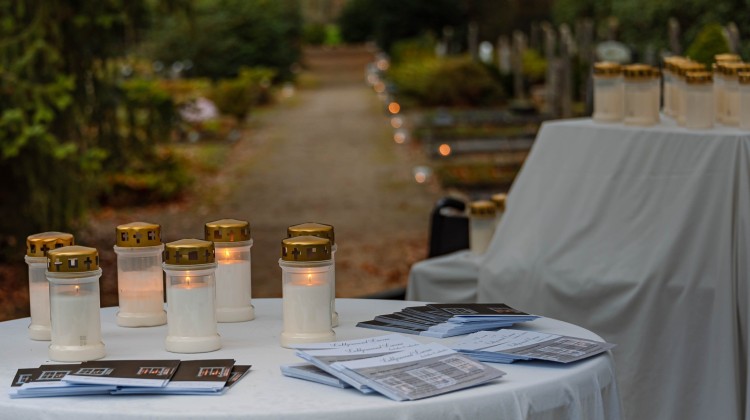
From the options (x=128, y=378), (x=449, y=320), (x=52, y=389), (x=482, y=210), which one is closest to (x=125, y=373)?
(x=128, y=378)

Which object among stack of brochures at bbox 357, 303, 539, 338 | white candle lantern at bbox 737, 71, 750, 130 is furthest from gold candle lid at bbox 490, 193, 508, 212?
stack of brochures at bbox 357, 303, 539, 338

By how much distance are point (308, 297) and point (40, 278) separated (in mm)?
822

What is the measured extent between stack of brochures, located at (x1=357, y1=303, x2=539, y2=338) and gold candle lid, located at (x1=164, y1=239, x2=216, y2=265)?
1.94ft

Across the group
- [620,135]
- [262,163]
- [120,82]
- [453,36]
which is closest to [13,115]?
[120,82]

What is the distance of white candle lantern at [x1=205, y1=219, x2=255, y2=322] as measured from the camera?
363 centimetres

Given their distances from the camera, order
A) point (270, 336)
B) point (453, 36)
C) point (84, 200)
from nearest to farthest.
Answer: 1. point (270, 336)
2. point (84, 200)
3. point (453, 36)

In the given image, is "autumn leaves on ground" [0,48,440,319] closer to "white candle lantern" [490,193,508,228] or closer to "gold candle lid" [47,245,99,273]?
"white candle lantern" [490,193,508,228]

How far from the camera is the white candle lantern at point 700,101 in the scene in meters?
5.05

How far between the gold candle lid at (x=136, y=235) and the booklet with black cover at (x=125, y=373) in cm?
48

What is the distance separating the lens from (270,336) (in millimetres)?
3486

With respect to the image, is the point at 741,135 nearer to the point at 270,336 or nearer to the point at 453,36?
the point at 270,336

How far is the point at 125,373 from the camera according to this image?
2971mm

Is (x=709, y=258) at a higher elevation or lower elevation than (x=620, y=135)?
lower

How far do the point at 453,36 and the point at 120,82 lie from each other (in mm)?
24079
